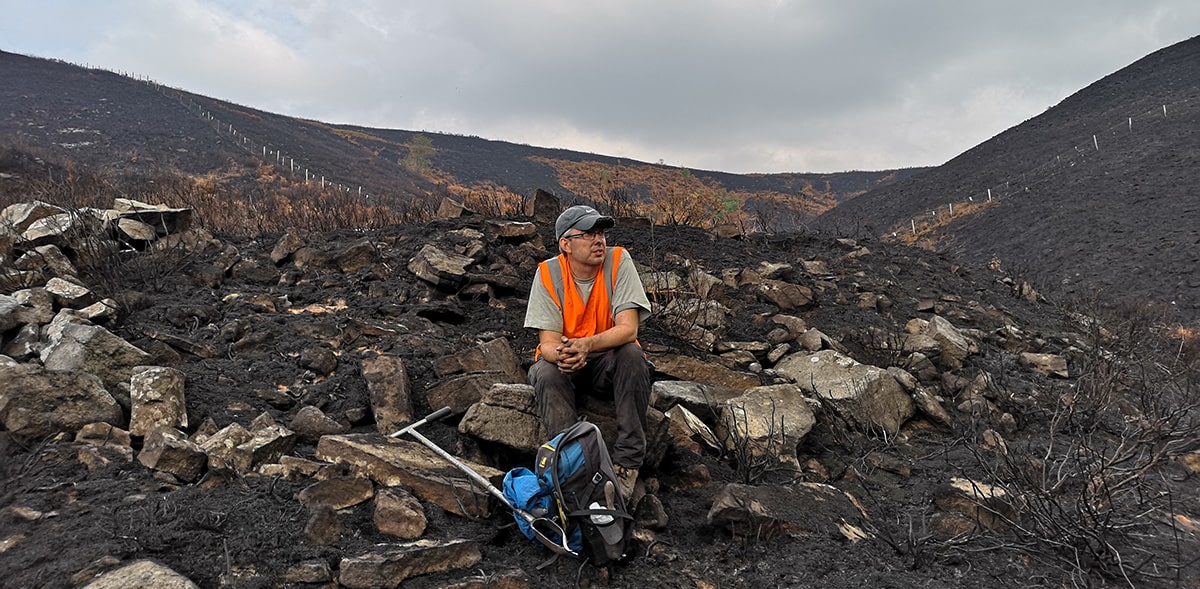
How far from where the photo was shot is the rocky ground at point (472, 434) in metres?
Answer: 2.21

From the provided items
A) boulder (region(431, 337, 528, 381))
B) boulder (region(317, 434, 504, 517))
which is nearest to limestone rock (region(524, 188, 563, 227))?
boulder (region(431, 337, 528, 381))

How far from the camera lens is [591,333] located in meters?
3.00

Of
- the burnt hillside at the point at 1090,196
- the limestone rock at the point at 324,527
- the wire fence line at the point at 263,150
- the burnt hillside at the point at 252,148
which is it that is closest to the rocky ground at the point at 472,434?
the limestone rock at the point at 324,527

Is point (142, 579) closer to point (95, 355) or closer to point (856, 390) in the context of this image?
point (95, 355)

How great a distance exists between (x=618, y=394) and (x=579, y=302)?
1.67 ft

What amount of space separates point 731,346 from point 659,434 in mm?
1771

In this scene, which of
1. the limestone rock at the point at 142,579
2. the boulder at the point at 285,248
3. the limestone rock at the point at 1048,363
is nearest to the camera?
the limestone rock at the point at 142,579

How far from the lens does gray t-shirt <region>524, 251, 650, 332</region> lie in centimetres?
297

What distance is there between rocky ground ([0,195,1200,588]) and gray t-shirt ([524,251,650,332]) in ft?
1.46

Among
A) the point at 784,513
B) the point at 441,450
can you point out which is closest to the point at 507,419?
the point at 441,450

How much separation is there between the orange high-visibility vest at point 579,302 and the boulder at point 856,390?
198cm

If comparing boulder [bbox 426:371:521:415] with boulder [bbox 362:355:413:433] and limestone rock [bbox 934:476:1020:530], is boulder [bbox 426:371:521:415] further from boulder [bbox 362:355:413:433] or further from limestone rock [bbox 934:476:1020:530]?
limestone rock [bbox 934:476:1020:530]

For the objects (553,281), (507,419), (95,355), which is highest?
(553,281)

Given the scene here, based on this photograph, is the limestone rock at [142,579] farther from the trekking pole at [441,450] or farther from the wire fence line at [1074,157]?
the wire fence line at [1074,157]
